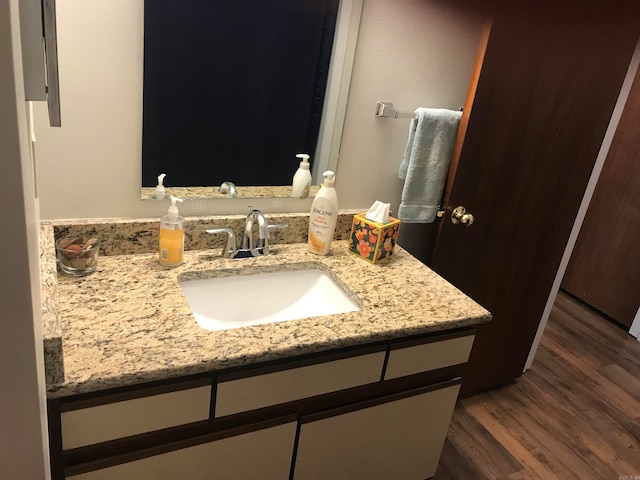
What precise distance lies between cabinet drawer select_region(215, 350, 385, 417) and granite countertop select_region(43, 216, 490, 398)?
0.07 meters

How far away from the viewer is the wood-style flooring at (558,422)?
6.40ft

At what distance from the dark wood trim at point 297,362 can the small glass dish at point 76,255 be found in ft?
1.50

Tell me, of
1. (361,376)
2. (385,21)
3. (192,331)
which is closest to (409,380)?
(361,376)

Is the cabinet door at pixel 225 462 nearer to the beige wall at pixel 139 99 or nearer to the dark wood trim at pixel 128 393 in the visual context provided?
the dark wood trim at pixel 128 393

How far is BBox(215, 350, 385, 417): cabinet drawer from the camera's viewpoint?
1.06 m

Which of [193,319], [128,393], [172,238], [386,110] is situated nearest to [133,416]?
[128,393]

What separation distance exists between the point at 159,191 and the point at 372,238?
617 mm

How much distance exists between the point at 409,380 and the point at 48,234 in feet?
3.22

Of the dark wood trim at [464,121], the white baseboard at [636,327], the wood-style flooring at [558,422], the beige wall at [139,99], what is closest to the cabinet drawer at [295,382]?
the beige wall at [139,99]

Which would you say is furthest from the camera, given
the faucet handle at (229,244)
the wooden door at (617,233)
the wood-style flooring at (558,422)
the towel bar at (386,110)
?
the wooden door at (617,233)

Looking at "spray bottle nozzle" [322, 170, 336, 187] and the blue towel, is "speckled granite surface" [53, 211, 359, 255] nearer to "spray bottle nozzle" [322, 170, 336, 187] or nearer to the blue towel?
"spray bottle nozzle" [322, 170, 336, 187]

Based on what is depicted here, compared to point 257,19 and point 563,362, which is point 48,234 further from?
point 563,362

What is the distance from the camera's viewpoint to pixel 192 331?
106 centimetres

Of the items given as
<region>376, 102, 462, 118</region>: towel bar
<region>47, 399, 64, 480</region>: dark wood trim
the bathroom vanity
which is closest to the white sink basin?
the bathroom vanity
